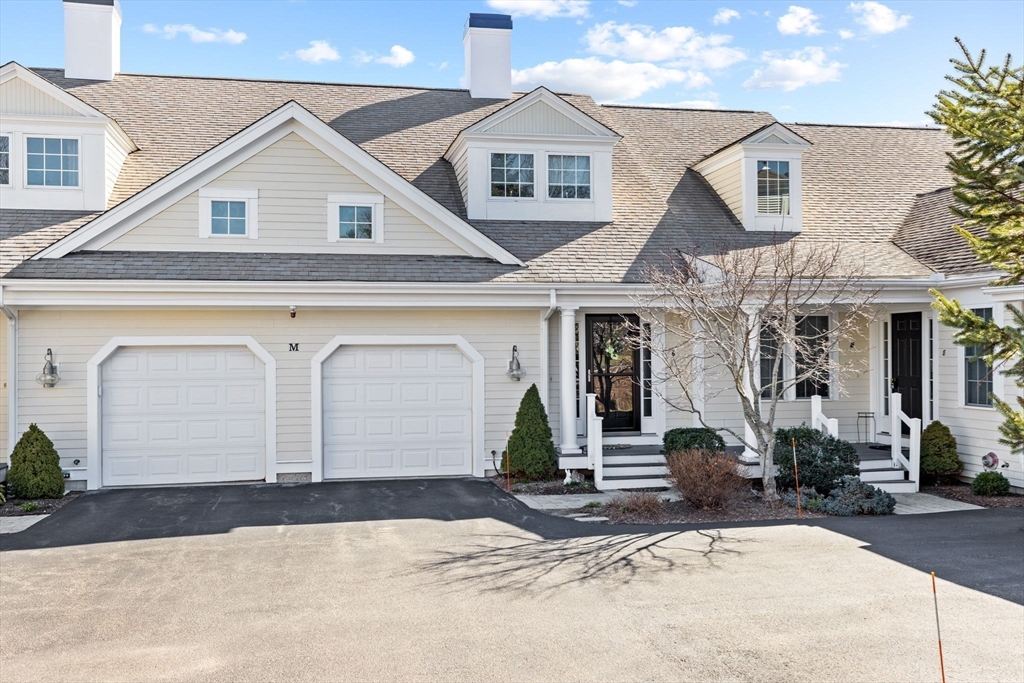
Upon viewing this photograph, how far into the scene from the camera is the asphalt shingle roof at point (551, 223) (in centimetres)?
1414

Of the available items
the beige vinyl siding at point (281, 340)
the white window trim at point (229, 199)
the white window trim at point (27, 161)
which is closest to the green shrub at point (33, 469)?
the beige vinyl siding at point (281, 340)

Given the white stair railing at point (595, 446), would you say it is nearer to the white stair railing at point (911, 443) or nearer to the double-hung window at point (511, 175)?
the double-hung window at point (511, 175)

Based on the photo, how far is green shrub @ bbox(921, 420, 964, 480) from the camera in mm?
13664

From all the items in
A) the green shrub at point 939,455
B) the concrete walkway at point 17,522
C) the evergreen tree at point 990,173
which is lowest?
the concrete walkway at point 17,522

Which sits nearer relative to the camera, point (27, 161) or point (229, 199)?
point (229, 199)

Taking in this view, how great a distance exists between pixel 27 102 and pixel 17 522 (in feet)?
24.2

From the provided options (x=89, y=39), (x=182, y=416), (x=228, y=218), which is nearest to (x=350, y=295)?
(x=228, y=218)

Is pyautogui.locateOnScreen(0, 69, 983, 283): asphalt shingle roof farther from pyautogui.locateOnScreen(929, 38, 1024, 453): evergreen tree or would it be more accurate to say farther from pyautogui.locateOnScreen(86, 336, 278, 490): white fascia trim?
pyautogui.locateOnScreen(929, 38, 1024, 453): evergreen tree

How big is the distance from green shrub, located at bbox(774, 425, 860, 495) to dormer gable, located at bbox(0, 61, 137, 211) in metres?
12.1

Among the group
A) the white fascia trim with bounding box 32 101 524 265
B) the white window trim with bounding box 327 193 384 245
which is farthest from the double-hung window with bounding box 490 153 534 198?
the white window trim with bounding box 327 193 384 245

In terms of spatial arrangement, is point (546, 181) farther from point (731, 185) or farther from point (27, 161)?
point (27, 161)

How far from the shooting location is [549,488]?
44.1ft

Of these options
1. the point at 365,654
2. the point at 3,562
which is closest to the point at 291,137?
the point at 3,562

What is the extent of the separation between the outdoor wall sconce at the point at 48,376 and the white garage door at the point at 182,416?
69 centimetres
